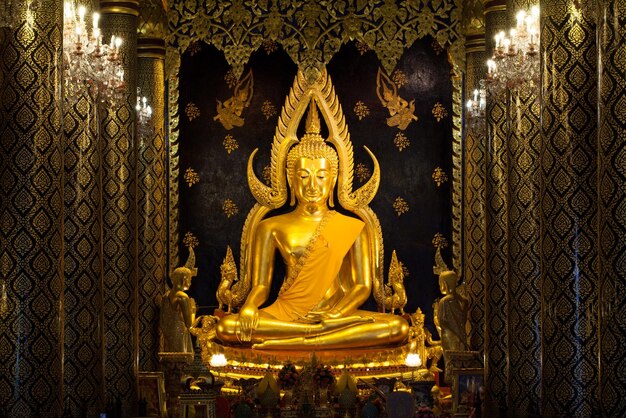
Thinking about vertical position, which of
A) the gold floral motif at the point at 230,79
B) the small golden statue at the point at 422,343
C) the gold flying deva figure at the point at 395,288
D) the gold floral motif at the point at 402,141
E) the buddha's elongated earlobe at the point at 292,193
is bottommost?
the small golden statue at the point at 422,343

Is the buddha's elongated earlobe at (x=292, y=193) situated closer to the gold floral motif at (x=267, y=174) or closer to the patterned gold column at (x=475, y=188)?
the gold floral motif at (x=267, y=174)

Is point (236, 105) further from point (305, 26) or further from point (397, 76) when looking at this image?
point (397, 76)

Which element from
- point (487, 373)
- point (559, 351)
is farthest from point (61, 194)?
point (487, 373)

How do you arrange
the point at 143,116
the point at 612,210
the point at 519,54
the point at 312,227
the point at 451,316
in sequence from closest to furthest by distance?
the point at 612,210, the point at 519,54, the point at 451,316, the point at 143,116, the point at 312,227

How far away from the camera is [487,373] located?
44.7 feet

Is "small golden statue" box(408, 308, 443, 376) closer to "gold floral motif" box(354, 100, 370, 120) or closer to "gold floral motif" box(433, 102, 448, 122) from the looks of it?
"gold floral motif" box(433, 102, 448, 122)

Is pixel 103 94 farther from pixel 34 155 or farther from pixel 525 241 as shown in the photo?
pixel 525 241

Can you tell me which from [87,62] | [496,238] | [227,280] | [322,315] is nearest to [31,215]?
[87,62]

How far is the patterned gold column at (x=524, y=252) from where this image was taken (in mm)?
A: 12289

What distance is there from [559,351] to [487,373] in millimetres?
3802

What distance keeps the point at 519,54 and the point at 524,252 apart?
1.89 meters

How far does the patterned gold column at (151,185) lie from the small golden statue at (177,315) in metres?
0.36

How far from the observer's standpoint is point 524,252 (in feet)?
41.0

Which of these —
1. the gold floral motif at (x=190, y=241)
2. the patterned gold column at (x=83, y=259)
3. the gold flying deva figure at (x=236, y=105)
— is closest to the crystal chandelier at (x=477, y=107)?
the gold flying deva figure at (x=236, y=105)
